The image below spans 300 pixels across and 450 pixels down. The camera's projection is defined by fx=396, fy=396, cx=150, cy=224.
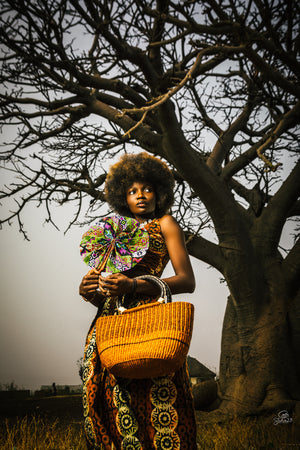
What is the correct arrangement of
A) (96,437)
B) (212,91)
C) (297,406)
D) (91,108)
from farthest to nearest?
(212,91) → (91,108) → (297,406) → (96,437)

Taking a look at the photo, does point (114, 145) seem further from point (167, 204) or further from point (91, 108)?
point (167, 204)

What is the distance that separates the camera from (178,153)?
4.51 metres

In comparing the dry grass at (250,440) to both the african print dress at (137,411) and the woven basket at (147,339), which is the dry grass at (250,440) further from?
the woven basket at (147,339)

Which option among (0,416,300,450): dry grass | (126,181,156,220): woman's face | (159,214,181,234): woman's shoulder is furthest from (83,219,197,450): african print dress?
(0,416,300,450): dry grass

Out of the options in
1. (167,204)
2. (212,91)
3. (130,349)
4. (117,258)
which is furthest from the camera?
(212,91)

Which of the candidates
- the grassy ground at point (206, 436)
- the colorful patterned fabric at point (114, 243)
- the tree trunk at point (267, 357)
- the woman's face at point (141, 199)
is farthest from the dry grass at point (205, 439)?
the woman's face at point (141, 199)

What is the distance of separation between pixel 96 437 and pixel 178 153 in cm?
345

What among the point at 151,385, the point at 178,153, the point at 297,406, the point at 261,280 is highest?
the point at 178,153

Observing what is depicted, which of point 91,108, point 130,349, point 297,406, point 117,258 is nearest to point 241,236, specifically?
point 297,406

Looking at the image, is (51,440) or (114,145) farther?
(114,145)

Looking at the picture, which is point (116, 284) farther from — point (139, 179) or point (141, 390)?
point (139, 179)

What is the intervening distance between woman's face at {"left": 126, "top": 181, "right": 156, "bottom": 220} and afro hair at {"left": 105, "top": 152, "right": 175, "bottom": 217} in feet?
0.24

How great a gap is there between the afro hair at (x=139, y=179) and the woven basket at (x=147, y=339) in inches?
33.0

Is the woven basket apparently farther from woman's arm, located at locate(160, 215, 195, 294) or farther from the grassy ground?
the grassy ground
